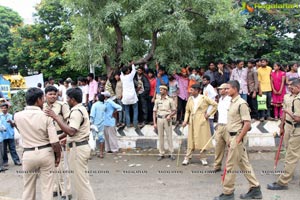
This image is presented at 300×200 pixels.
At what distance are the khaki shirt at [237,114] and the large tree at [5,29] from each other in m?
20.5

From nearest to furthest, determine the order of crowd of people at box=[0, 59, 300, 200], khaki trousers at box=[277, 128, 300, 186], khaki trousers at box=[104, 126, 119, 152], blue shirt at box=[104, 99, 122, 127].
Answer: crowd of people at box=[0, 59, 300, 200]
khaki trousers at box=[277, 128, 300, 186]
blue shirt at box=[104, 99, 122, 127]
khaki trousers at box=[104, 126, 119, 152]

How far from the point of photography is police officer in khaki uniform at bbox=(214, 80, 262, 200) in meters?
5.23

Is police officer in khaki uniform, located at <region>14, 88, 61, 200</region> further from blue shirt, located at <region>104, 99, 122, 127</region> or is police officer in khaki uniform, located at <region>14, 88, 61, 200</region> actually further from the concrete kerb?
the concrete kerb

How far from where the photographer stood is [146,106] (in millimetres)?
9898

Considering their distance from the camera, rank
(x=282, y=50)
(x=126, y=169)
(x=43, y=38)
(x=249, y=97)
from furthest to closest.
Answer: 1. (x=43, y=38)
2. (x=282, y=50)
3. (x=249, y=97)
4. (x=126, y=169)

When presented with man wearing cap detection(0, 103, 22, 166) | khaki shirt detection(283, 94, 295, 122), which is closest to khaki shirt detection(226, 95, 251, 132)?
khaki shirt detection(283, 94, 295, 122)

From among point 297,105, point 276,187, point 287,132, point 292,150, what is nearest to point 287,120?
point 287,132

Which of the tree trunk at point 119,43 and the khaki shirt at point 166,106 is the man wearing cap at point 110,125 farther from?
the khaki shirt at point 166,106

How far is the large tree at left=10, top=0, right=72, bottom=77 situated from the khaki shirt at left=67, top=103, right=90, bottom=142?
1442 centimetres

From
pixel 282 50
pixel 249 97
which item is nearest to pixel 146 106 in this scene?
pixel 249 97

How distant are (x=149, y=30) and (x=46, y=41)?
1294 cm

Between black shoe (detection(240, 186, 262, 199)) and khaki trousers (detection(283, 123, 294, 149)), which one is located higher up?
khaki trousers (detection(283, 123, 294, 149))

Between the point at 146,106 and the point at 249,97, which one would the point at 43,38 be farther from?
the point at 249,97

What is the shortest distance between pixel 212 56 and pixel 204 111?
21.0ft
